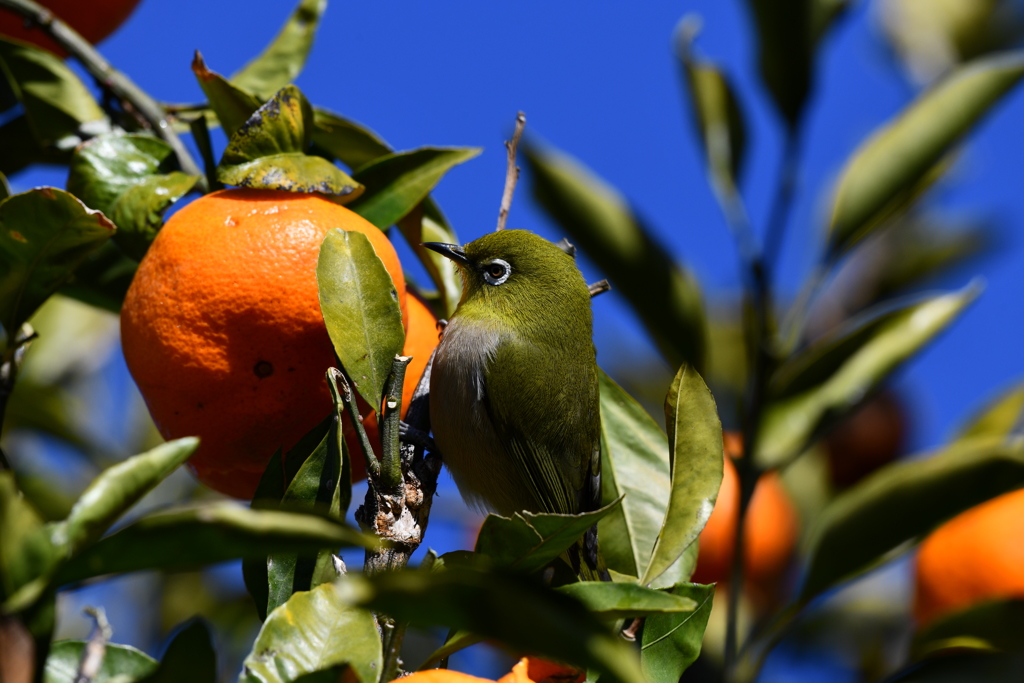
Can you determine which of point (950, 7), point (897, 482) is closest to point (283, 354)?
point (897, 482)

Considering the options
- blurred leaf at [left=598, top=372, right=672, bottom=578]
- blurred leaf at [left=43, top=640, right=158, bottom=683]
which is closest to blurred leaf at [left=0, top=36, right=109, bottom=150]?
blurred leaf at [left=43, top=640, right=158, bottom=683]

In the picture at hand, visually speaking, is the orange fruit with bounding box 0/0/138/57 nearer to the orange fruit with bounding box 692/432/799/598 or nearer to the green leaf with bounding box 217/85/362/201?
the green leaf with bounding box 217/85/362/201

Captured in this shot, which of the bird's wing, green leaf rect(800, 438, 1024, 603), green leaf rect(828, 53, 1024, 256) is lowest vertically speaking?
green leaf rect(800, 438, 1024, 603)

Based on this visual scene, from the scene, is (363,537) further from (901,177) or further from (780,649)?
(780,649)

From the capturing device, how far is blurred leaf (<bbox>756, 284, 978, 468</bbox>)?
2.32 metres

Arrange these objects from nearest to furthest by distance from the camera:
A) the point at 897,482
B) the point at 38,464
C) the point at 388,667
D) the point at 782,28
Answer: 1. the point at 388,667
2. the point at 897,482
3. the point at 782,28
4. the point at 38,464

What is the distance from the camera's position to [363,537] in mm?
890

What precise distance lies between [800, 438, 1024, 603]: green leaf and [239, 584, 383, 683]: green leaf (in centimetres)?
116

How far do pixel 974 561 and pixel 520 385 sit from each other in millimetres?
1250

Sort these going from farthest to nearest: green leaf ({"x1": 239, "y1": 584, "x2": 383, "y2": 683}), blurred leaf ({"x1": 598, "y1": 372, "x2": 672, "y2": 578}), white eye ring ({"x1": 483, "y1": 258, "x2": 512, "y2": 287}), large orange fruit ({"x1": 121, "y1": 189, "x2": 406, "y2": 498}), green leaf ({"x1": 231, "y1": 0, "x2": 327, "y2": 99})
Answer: white eye ring ({"x1": 483, "y1": 258, "x2": 512, "y2": 287}) → green leaf ({"x1": 231, "y1": 0, "x2": 327, "y2": 99}) → blurred leaf ({"x1": 598, "y1": 372, "x2": 672, "y2": 578}) → large orange fruit ({"x1": 121, "y1": 189, "x2": 406, "y2": 498}) → green leaf ({"x1": 239, "y1": 584, "x2": 383, "y2": 683})

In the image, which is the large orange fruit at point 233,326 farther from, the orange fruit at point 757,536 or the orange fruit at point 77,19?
the orange fruit at point 757,536

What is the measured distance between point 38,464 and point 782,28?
2.94m

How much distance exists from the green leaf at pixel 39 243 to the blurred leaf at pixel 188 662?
0.76 metres

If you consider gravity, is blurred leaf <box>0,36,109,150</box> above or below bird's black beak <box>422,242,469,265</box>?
above
